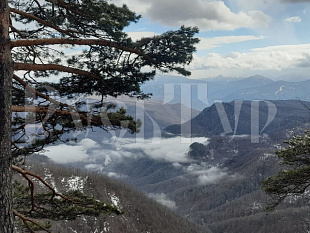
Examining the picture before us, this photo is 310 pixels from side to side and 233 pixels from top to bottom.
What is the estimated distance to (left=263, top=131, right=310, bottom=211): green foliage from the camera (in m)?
10.4

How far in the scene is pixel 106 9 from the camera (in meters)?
7.97

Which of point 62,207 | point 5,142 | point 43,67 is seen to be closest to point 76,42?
point 43,67

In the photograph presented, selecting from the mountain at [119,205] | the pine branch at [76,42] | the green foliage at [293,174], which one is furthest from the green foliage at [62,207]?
the mountain at [119,205]

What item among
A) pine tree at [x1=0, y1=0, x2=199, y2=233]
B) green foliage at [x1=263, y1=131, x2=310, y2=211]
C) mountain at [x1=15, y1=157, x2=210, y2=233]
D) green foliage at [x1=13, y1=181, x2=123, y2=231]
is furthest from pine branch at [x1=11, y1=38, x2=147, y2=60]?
mountain at [x1=15, y1=157, x2=210, y2=233]

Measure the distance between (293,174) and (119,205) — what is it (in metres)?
154

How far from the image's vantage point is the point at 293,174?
10508mm

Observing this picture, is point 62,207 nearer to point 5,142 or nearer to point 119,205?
point 5,142

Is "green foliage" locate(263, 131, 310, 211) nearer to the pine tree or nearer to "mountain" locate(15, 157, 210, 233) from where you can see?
the pine tree

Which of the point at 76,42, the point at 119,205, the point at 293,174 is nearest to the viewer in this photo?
the point at 76,42

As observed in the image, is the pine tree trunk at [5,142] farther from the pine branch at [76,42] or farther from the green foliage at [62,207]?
the green foliage at [62,207]

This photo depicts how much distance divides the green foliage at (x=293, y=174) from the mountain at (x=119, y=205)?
435ft

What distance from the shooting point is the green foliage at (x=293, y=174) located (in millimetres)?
10430

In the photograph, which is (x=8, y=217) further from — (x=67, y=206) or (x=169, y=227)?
(x=169, y=227)

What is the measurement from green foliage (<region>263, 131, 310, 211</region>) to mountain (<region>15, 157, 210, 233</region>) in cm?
13257
